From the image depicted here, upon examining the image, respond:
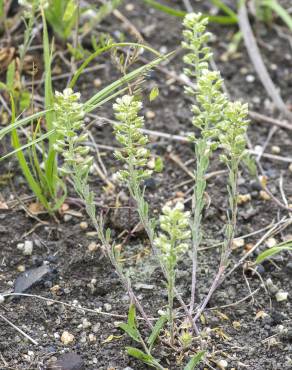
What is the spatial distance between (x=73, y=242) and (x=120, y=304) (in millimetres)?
327

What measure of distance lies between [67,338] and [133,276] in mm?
343

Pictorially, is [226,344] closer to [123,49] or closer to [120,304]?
[120,304]

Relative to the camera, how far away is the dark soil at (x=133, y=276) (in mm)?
2143

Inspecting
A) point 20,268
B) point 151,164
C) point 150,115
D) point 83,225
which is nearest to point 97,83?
point 150,115

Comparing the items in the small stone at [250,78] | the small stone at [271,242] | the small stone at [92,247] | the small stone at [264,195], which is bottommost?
the small stone at [271,242]

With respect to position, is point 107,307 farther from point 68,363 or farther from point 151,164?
point 151,164

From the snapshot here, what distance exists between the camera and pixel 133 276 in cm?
A: 238

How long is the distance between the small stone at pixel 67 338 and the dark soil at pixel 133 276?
15 millimetres

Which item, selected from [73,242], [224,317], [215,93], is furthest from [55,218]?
[215,93]

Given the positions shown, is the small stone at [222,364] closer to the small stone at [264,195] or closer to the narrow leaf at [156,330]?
the narrow leaf at [156,330]

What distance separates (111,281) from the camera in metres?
2.35

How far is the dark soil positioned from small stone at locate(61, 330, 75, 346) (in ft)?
0.05

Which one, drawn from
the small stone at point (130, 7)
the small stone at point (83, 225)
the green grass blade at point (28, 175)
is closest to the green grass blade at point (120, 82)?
the green grass blade at point (28, 175)

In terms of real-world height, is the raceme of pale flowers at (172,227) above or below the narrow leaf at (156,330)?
above
